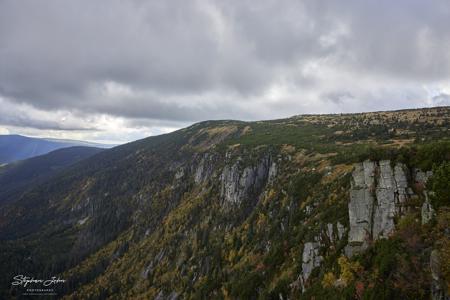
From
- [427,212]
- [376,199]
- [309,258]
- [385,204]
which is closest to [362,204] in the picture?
[376,199]

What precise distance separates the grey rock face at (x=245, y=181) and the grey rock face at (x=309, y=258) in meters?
72.9

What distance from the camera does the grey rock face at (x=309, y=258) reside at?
5691cm

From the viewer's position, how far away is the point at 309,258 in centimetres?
5938

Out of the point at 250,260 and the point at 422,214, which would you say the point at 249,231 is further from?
the point at 422,214

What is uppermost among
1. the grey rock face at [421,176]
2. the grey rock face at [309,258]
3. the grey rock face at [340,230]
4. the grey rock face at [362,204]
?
the grey rock face at [421,176]

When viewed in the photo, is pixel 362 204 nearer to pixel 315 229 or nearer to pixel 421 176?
pixel 421 176

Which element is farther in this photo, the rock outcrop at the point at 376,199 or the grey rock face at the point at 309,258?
the grey rock face at the point at 309,258

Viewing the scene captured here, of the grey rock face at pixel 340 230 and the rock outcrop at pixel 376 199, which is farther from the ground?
the rock outcrop at pixel 376 199

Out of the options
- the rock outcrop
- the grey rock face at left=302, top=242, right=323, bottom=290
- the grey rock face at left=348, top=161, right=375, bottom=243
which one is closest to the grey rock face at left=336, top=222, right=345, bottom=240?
the grey rock face at left=348, top=161, right=375, bottom=243

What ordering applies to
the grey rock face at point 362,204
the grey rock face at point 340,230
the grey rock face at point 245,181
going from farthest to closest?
the grey rock face at point 245,181
the grey rock face at point 340,230
the grey rock face at point 362,204

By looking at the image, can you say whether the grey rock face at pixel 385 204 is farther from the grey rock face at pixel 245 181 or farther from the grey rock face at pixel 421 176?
the grey rock face at pixel 245 181

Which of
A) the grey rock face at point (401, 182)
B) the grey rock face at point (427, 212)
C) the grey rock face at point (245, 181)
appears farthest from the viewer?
the grey rock face at point (245, 181)

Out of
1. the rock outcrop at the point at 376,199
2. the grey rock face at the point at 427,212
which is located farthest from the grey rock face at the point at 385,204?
A: the grey rock face at the point at 427,212

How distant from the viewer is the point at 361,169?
55281mm
